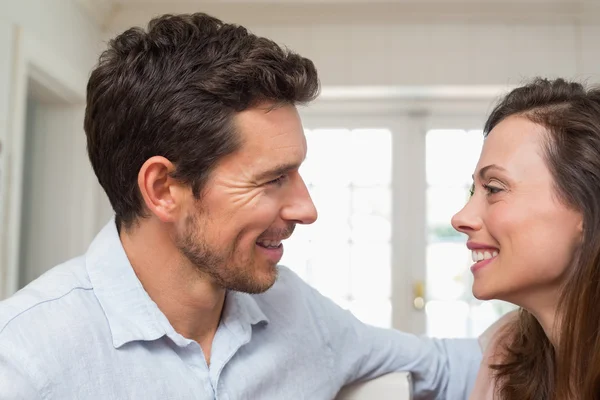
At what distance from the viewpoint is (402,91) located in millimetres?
4184

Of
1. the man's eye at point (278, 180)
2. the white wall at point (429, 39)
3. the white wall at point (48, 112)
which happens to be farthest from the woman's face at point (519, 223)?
the white wall at point (429, 39)

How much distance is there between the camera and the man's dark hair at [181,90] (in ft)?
4.43

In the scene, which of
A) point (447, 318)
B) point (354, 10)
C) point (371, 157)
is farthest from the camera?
point (371, 157)

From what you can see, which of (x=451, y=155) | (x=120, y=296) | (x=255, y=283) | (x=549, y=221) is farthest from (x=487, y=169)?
(x=451, y=155)

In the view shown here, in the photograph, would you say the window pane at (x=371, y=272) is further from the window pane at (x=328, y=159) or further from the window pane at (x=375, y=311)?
the window pane at (x=328, y=159)

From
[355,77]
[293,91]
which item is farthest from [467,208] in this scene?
[355,77]

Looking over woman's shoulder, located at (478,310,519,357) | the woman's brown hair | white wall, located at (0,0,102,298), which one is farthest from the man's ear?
white wall, located at (0,0,102,298)

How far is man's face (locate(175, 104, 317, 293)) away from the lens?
4.55ft

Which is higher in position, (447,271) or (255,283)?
(255,283)

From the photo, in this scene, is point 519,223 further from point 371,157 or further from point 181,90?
point 371,157

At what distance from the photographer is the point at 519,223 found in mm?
1298

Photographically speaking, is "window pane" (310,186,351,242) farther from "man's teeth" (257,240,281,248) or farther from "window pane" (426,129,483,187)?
"man's teeth" (257,240,281,248)

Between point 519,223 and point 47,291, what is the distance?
92cm

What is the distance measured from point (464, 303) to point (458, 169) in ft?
2.89
